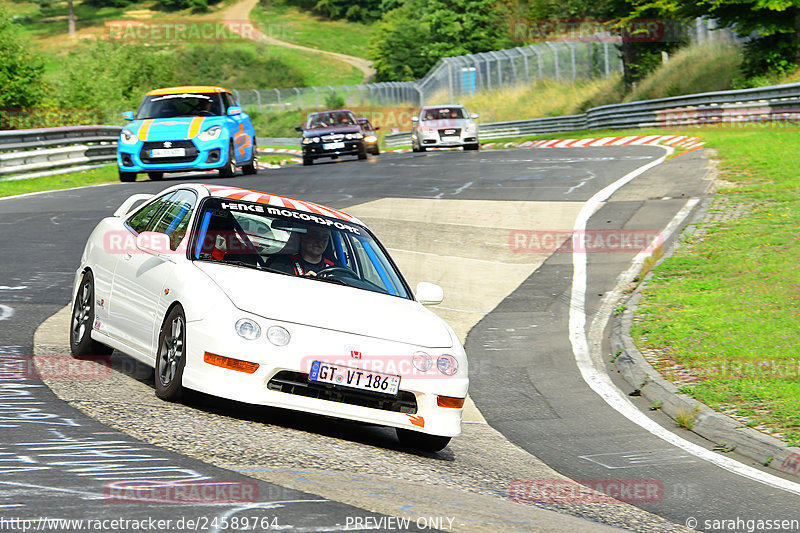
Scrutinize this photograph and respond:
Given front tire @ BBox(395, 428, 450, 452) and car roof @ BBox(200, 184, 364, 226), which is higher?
car roof @ BBox(200, 184, 364, 226)

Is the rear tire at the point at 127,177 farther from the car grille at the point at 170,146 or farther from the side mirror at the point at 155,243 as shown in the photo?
the side mirror at the point at 155,243

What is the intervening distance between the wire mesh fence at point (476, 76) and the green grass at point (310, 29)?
50.0 meters

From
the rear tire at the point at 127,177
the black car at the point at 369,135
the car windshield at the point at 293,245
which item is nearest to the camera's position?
the car windshield at the point at 293,245

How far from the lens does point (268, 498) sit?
4.91 meters

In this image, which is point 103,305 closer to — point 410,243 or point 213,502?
point 213,502

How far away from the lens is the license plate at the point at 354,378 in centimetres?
661

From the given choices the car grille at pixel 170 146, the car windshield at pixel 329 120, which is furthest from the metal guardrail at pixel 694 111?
the car grille at pixel 170 146

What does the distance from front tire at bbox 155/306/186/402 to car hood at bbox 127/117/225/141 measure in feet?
50.4

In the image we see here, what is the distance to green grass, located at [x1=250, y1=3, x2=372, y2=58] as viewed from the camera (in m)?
132

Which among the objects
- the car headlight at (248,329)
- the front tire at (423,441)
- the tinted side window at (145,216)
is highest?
the tinted side window at (145,216)

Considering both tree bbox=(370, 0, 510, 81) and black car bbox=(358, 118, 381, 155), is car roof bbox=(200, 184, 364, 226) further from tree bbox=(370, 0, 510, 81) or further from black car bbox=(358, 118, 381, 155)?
tree bbox=(370, 0, 510, 81)

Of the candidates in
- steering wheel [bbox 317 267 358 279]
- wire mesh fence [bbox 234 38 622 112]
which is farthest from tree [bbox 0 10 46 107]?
steering wheel [bbox 317 267 358 279]

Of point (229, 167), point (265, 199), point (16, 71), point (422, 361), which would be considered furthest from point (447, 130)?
point (422, 361)

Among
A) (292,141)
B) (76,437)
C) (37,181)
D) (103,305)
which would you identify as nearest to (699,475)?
(76,437)
